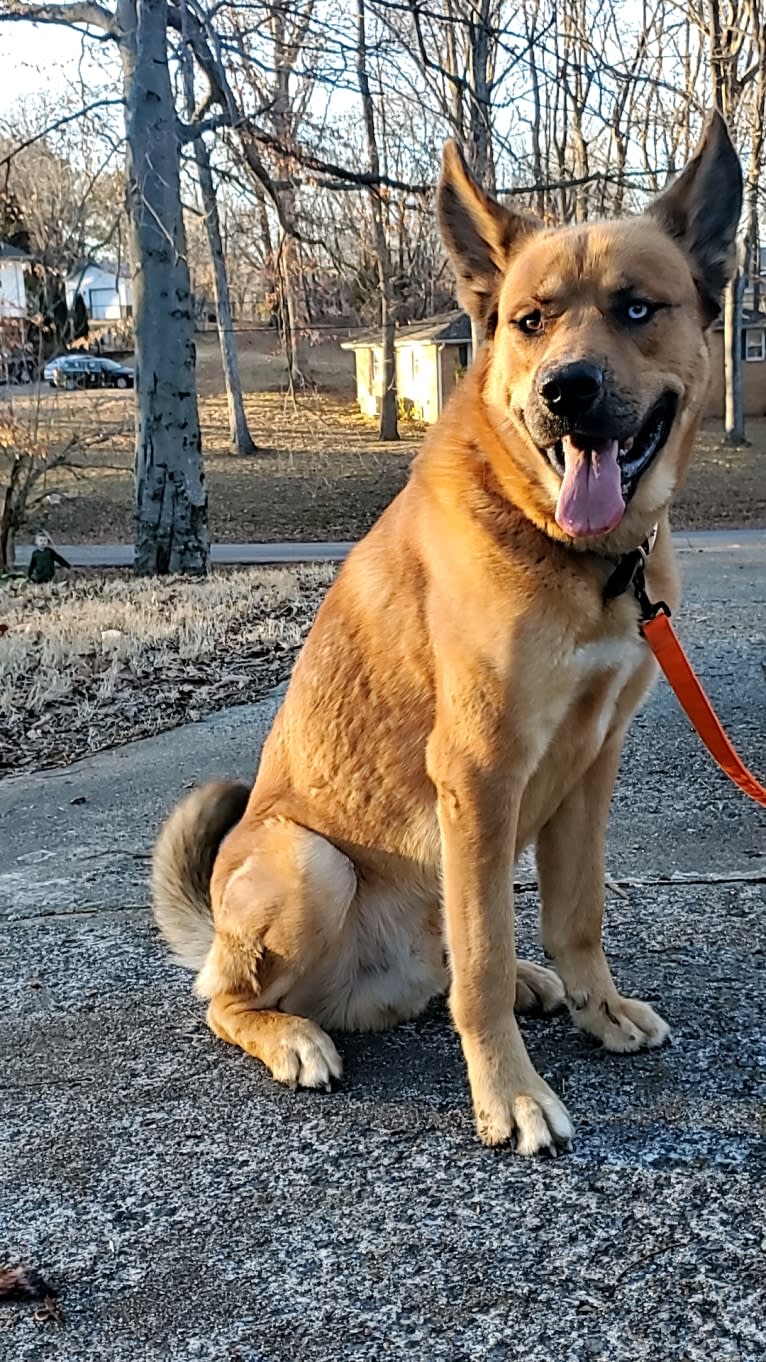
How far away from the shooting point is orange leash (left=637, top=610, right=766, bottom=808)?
2.84 m

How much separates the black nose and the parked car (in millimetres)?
16825

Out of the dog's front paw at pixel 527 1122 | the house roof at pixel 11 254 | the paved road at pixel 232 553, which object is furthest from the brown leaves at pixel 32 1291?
the paved road at pixel 232 553

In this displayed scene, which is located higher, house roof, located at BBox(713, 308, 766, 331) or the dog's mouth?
house roof, located at BBox(713, 308, 766, 331)

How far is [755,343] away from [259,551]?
27.6 m

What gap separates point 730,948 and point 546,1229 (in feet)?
4.55

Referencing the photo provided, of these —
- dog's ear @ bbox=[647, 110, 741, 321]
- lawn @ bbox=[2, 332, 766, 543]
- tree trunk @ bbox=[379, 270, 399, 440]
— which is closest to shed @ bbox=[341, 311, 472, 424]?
tree trunk @ bbox=[379, 270, 399, 440]

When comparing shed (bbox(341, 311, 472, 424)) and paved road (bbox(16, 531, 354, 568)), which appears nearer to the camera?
paved road (bbox(16, 531, 354, 568))

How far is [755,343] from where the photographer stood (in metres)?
43.0

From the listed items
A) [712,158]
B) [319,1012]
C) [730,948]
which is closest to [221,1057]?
[319,1012]

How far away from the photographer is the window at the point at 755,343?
4262 cm

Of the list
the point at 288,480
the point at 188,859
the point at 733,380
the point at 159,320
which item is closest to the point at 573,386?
the point at 188,859

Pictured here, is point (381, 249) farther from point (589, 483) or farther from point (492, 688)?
point (492, 688)

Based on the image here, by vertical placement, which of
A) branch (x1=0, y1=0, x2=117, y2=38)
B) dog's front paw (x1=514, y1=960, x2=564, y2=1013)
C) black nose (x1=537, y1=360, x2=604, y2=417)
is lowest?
dog's front paw (x1=514, y1=960, x2=564, y2=1013)

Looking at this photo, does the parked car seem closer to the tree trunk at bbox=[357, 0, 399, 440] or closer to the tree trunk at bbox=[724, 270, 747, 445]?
the tree trunk at bbox=[357, 0, 399, 440]
